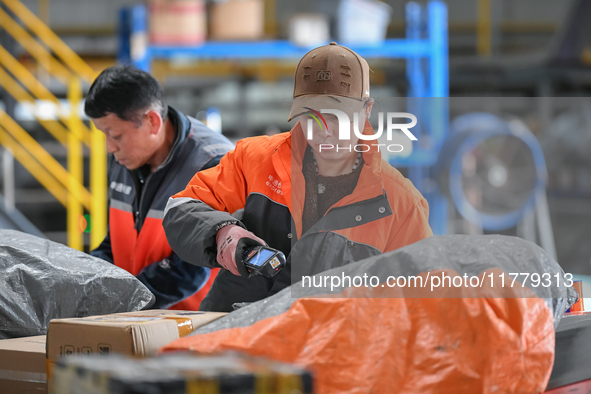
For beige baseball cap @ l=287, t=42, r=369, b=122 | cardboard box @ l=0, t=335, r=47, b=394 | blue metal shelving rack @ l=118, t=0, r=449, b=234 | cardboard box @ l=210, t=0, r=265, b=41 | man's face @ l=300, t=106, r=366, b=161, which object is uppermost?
cardboard box @ l=210, t=0, r=265, b=41

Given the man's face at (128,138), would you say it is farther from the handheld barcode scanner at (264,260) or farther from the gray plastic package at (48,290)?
the handheld barcode scanner at (264,260)

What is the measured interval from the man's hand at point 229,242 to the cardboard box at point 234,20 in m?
3.95

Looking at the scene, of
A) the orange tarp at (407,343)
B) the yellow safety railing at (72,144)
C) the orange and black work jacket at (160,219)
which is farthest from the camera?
the yellow safety railing at (72,144)

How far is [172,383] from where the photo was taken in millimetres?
803

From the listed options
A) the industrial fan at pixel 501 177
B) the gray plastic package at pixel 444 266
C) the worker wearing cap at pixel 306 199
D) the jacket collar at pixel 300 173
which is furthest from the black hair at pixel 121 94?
the industrial fan at pixel 501 177

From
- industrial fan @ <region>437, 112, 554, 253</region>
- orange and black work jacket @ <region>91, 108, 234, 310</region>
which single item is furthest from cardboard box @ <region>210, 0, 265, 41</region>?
orange and black work jacket @ <region>91, 108, 234, 310</region>

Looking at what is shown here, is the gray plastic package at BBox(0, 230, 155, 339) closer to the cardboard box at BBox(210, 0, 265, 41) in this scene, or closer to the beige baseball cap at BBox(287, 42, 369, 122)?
the beige baseball cap at BBox(287, 42, 369, 122)

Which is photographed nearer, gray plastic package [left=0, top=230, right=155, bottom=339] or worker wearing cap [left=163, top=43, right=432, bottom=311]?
worker wearing cap [left=163, top=43, right=432, bottom=311]

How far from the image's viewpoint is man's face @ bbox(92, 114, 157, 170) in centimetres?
240

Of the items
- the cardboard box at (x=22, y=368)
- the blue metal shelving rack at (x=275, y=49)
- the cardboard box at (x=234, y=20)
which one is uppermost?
the cardboard box at (x=234, y=20)

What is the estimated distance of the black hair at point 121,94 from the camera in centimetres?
233

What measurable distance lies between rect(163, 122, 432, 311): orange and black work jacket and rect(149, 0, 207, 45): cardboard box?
350cm

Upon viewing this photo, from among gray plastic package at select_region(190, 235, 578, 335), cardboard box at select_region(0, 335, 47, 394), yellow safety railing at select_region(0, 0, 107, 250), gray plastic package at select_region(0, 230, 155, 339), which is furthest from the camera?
yellow safety railing at select_region(0, 0, 107, 250)

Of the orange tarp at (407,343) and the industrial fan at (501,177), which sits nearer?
the orange tarp at (407,343)
